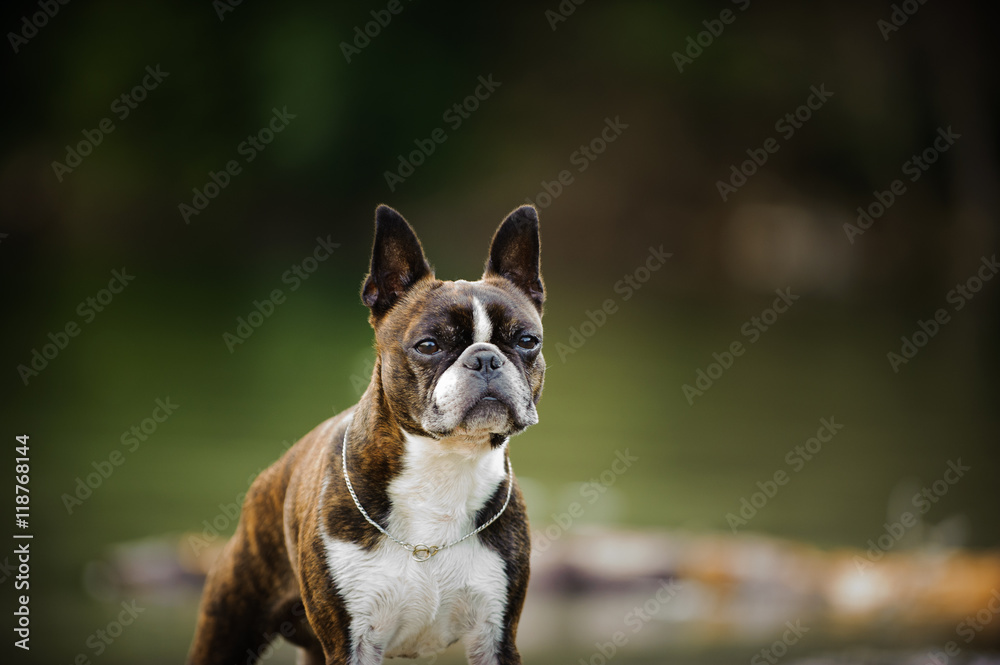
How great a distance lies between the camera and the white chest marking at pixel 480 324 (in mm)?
4438

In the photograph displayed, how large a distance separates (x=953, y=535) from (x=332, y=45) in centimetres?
3039

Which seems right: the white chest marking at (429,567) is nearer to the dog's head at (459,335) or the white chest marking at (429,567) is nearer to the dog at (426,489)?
the dog at (426,489)

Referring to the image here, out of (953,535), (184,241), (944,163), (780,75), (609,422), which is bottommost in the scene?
(953,535)

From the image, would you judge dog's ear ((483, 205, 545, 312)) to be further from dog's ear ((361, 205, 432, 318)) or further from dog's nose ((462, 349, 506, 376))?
dog's nose ((462, 349, 506, 376))

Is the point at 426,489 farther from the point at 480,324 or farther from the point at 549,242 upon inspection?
the point at 549,242

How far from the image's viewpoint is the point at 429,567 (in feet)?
14.6

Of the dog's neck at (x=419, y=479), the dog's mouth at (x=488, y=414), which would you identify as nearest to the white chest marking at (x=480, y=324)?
the dog's mouth at (x=488, y=414)

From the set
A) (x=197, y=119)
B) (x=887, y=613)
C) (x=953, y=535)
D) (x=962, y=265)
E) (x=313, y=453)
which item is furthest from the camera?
(x=197, y=119)

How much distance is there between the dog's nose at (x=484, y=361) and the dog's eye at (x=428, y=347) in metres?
0.17

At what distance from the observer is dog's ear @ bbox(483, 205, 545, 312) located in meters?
4.83

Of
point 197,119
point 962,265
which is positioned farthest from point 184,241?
point 962,265

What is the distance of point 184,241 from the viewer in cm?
3619

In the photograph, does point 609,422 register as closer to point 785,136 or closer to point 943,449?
point 943,449

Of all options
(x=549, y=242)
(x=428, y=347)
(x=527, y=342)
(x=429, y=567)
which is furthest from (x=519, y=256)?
(x=549, y=242)
